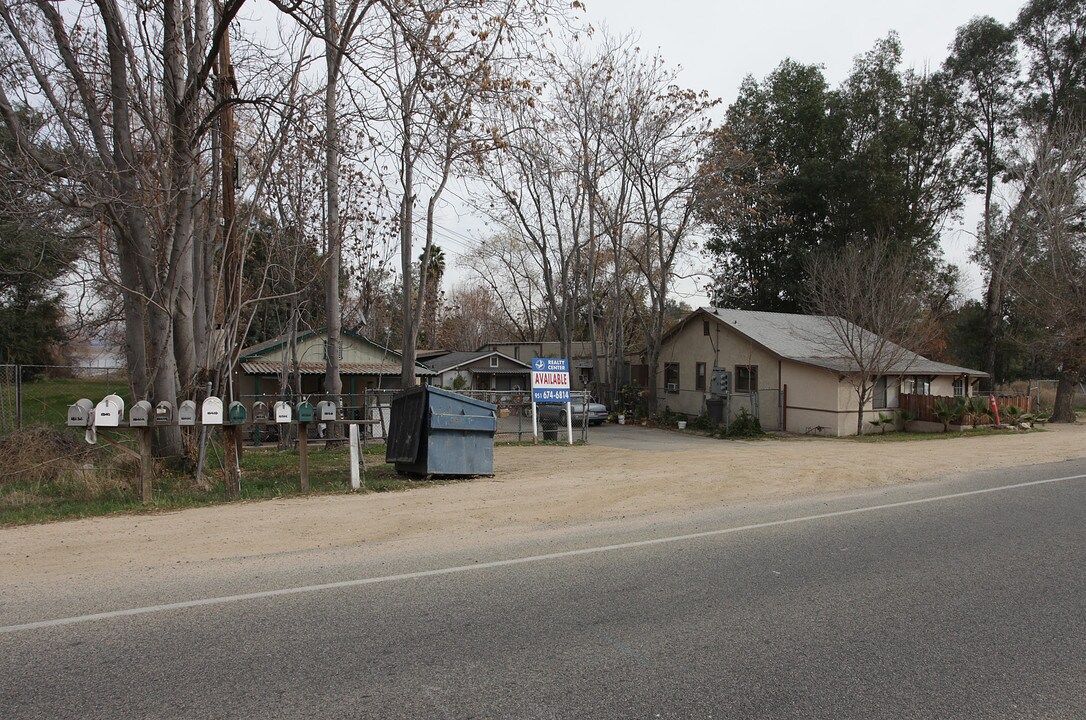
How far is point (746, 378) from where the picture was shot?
29.5 metres

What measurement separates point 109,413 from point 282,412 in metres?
2.06

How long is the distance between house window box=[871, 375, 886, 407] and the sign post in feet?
39.9

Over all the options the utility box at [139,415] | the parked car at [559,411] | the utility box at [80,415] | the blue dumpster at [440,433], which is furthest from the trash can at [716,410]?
the utility box at [80,415]

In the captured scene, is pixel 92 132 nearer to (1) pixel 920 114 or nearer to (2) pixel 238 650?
(2) pixel 238 650

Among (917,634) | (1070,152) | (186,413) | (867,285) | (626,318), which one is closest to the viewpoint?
(917,634)

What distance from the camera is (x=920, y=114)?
41344mm

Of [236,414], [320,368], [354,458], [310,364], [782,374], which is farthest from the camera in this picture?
[310,364]

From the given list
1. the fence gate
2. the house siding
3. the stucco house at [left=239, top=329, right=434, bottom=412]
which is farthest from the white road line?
the stucco house at [left=239, top=329, right=434, bottom=412]

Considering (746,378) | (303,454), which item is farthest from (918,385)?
(303,454)

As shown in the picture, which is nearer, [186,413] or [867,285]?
[186,413]

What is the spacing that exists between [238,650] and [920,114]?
45.6 meters

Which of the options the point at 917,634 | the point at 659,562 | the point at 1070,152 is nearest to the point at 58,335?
the point at 659,562

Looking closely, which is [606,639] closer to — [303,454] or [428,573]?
[428,573]

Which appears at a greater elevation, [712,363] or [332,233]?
[332,233]
